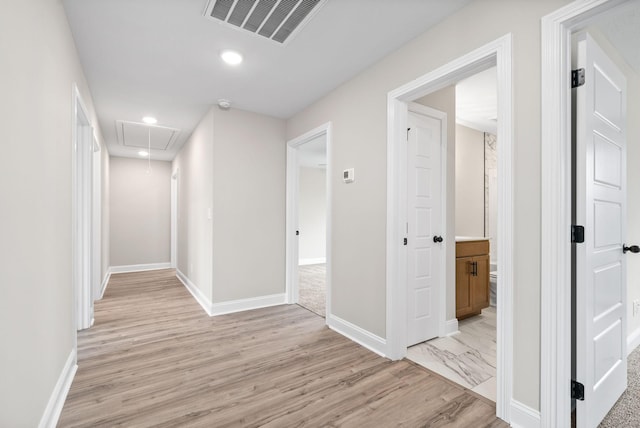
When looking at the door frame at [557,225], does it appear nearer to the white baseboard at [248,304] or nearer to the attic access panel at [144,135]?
the white baseboard at [248,304]

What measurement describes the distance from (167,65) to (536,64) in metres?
2.79

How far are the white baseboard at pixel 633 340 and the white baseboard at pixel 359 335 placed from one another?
6.70ft

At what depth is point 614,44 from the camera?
6.93ft

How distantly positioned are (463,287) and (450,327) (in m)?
0.50

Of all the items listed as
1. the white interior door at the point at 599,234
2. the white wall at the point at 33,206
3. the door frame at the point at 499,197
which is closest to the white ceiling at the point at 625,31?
the white interior door at the point at 599,234

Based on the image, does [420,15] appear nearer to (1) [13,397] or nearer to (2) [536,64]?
(2) [536,64]

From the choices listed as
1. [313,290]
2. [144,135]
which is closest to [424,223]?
[313,290]

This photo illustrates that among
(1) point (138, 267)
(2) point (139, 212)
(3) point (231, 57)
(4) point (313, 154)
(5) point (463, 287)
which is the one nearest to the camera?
(3) point (231, 57)

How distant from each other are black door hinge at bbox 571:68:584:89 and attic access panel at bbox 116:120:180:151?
4703 mm

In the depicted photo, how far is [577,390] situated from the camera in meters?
1.48

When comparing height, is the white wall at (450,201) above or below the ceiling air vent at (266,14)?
below

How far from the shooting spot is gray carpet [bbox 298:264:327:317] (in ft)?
12.7

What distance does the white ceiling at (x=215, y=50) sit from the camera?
193cm

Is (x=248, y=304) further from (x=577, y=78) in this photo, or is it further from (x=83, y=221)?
(x=577, y=78)
